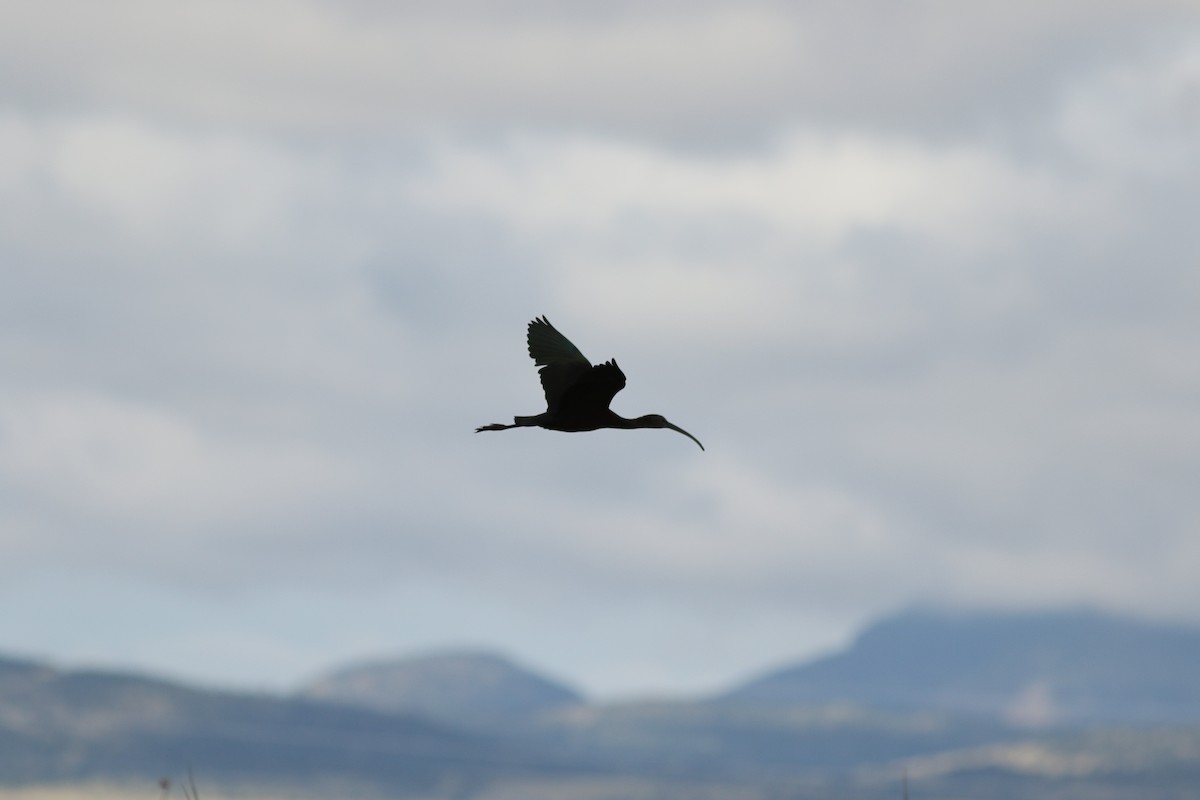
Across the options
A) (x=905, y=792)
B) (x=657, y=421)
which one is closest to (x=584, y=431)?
(x=657, y=421)

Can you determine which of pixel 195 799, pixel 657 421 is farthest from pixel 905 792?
pixel 195 799

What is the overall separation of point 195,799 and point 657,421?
9.57m

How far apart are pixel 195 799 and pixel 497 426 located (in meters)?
7.86

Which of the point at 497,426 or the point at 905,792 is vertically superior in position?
the point at 497,426

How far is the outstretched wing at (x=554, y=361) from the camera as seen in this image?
119 ft

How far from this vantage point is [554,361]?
1500 inches

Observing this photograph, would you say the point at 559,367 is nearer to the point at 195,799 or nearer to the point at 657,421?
the point at 657,421

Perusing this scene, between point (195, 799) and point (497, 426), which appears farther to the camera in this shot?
point (497, 426)

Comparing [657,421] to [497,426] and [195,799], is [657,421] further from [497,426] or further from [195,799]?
[195,799]

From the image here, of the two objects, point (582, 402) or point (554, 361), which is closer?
point (582, 402)

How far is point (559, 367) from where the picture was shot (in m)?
37.6

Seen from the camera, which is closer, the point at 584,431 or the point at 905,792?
the point at 905,792

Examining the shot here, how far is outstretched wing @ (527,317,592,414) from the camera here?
1432 inches

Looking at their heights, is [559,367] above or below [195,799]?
above
